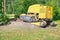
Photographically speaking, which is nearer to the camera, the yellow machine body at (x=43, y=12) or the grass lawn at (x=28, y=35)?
the grass lawn at (x=28, y=35)

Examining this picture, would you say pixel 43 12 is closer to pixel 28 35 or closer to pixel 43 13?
pixel 43 13

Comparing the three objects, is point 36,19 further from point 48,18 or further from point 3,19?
point 3,19

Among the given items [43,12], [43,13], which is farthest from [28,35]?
[43,12]

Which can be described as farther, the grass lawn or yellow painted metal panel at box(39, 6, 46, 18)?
yellow painted metal panel at box(39, 6, 46, 18)

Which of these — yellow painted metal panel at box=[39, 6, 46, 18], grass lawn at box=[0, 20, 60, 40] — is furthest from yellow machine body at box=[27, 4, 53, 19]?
grass lawn at box=[0, 20, 60, 40]

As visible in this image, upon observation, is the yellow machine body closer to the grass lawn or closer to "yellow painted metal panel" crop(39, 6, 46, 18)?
"yellow painted metal panel" crop(39, 6, 46, 18)

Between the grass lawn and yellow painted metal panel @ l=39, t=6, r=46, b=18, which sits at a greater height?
yellow painted metal panel @ l=39, t=6, r=46, b=18

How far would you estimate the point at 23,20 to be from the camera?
2355cm

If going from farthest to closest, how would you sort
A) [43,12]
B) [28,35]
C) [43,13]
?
1. [43,12]
2. [43,13]
3. [28,35]

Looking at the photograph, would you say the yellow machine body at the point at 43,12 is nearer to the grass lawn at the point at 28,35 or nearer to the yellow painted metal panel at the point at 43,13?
the yellow painted metal panel at the point at 43,13

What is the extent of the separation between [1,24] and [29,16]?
161 inches

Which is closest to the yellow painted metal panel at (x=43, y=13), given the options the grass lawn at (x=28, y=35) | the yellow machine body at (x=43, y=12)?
the yellow machine body at (x=43, y=12)

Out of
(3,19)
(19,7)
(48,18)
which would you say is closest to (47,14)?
(48,18)

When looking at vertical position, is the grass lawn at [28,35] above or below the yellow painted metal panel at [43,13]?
below
